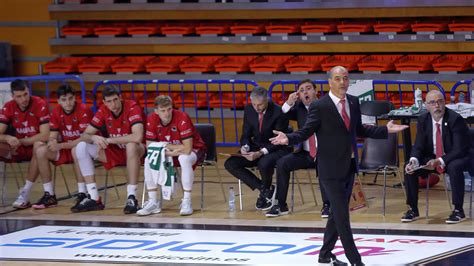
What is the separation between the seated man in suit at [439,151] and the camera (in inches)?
420

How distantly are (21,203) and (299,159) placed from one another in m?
3.58

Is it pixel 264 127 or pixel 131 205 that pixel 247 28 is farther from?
pixel 131 205

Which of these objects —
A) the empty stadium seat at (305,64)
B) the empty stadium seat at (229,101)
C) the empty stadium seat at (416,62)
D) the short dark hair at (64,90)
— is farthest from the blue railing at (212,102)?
the short dark hair at (64,90)

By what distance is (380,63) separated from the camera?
1508 cm

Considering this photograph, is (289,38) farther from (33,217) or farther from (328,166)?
(328,166)

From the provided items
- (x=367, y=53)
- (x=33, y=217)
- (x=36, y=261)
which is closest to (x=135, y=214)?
(x=33, y=217)

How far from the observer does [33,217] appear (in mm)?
12062

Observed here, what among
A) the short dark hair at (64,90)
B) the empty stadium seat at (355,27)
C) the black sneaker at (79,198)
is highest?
the empty stadium seat at (355,27)

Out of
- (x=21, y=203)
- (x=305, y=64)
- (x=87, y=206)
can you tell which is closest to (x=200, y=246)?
(x=87, y=206)

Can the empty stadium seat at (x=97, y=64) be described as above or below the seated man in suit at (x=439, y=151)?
above

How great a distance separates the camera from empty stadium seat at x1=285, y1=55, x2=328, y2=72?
50.6 feet

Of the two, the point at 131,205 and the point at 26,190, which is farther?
the point at 26,190

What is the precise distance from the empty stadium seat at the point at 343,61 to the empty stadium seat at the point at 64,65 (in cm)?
412

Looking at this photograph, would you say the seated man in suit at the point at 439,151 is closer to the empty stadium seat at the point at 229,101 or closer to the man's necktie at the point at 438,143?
the man's necktie at the point at 438,143
